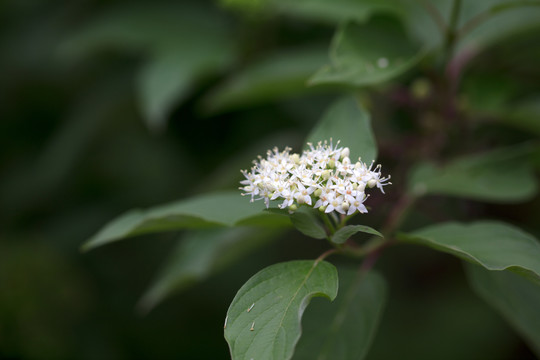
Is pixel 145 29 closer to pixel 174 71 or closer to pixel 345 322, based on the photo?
pixel 174 71

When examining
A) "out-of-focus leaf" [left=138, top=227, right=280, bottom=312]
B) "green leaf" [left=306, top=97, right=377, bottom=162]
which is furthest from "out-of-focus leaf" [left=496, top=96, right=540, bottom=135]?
"out-of-focus leaf" [left=138, top=227, right=280, bottom=312]

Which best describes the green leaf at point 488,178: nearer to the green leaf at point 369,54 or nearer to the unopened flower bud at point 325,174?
the green leaf at point 369,54

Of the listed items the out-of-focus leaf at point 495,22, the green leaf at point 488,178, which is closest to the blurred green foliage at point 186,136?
the out-of-focus leaf at point 495,22

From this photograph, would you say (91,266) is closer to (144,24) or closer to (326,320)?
(144,24)

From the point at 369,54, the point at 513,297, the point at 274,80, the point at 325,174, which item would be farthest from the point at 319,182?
the point at 274,80

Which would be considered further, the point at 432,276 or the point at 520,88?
the point at 432,276

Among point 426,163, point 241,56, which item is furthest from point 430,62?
point 241,56
